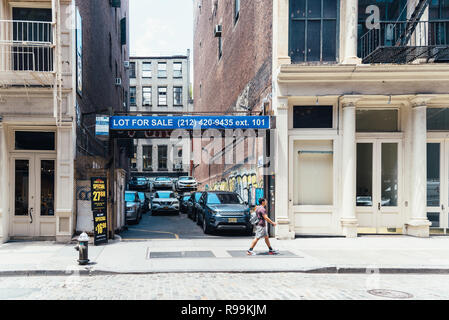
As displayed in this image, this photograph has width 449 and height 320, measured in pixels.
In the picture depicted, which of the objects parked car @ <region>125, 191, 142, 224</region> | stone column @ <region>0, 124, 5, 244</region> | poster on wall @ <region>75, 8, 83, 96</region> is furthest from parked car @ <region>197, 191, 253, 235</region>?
stone column @ <region>0, 124, 5, 244</region>

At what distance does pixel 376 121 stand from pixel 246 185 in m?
6.84

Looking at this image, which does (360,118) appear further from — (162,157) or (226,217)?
(162,157)

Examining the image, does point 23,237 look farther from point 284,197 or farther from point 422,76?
point 422,76

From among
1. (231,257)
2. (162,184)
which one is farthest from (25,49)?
(162,184)

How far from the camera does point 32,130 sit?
44.3 feet

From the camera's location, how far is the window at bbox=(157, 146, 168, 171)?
181 feet

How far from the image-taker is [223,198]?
672 inches

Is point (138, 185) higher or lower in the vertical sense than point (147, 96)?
lower

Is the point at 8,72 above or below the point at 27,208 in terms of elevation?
above

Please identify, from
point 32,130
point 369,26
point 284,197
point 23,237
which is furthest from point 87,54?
point 369,26

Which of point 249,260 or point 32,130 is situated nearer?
point 249,260

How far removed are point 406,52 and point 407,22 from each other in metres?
1.10

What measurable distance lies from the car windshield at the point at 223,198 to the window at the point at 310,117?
4324 millimetres

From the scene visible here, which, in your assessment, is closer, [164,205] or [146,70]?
[164,205]
